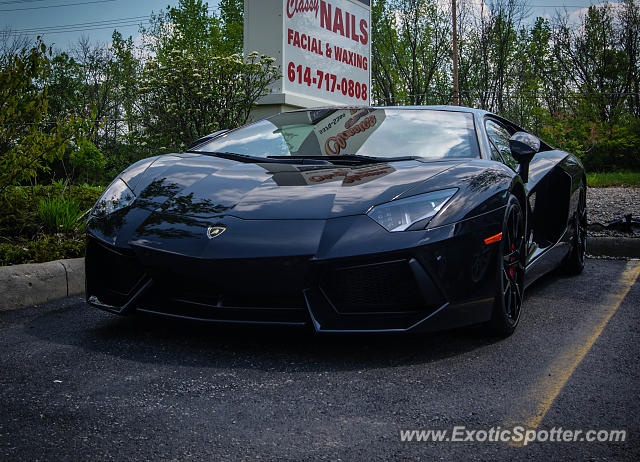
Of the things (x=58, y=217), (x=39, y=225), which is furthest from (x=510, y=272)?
(x=39, y=225)

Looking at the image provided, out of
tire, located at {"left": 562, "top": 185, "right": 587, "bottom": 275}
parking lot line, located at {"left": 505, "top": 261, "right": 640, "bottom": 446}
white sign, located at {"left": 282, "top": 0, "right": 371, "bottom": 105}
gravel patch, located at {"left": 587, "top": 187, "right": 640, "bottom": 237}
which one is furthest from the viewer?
white sign, located at {"left": 282, "top": 0, "right": 371, "bottom": 105}

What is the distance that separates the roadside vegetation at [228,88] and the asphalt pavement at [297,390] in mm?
1909

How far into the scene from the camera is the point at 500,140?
13.4ft

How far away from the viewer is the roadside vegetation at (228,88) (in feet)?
17.6

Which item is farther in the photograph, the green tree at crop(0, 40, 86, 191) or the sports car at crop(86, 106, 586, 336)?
the green tree at crop(0, 40, 86, 191)

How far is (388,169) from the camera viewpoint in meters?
3.28

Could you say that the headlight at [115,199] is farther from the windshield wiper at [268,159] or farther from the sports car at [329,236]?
the windshield wiper at [268,159]

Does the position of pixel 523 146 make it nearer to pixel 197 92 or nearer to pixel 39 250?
pixel 39 250

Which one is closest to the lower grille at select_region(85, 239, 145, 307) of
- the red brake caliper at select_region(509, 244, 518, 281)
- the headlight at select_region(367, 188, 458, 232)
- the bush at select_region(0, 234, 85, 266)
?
the headlight at select_region(367, 188, 458, 232)

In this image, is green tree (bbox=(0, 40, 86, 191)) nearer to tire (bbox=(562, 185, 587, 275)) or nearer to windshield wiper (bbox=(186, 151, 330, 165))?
windshield wiper (bbox=(186, 151, 330, 165))

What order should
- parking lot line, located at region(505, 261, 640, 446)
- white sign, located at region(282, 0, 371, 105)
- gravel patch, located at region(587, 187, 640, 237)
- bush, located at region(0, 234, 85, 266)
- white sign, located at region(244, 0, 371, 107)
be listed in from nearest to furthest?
parking lot line, located at region(505, 261, 640, 446), bush, located at region(0, 234, 85, 266), gravel patch, located at region(587, 187, 640, 237), white sign, located at region(244, 0, 371, 107), white sign, located at region(282, 0, 371, 105)

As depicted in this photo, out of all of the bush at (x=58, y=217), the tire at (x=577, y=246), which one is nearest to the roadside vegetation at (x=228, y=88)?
the bush at (x=58, y=217)

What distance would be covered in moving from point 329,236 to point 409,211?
36 centimetres

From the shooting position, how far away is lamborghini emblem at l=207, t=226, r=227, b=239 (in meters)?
2.84
